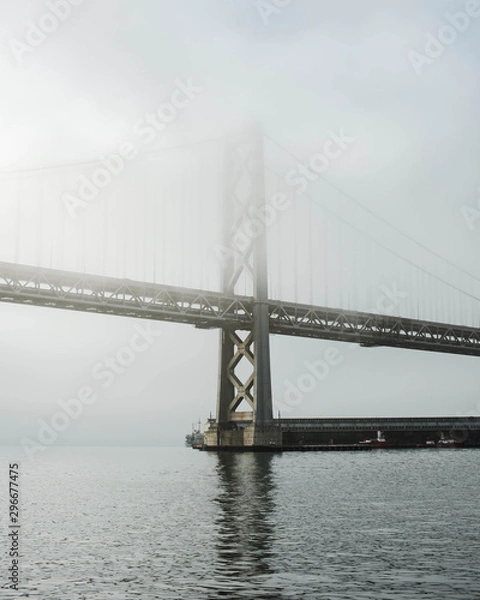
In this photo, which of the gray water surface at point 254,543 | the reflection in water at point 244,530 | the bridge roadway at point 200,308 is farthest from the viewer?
the bridge roadway at point 200,308

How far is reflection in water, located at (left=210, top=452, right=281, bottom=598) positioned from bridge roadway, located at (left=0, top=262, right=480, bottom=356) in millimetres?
31461

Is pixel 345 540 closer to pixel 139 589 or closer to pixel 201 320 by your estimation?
pixel 139 589

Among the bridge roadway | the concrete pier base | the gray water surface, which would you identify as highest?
the bridge roadway

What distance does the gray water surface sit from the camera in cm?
1733

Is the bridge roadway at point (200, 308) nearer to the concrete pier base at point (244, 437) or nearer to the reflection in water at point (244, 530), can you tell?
the concrete pier base at point (244, 437)

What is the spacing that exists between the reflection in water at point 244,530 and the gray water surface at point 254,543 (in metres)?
0.04

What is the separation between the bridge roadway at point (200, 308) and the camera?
7306cm

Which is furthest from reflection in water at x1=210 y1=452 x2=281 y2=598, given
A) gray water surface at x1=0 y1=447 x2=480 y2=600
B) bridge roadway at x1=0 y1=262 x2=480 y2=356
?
bridge roadway at x1=0 y1=262 x2=480 y2=356

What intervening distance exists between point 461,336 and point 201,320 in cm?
3769

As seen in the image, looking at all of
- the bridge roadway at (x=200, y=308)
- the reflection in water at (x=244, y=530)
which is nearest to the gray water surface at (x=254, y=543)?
the reflection in water at (x=244, y=530)

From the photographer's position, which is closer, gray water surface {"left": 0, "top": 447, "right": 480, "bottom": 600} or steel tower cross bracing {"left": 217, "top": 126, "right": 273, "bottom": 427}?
gray water surface {"left": 0, "top": 447, "right": 480, "bottom": 600}

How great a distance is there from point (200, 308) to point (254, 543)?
194 ft

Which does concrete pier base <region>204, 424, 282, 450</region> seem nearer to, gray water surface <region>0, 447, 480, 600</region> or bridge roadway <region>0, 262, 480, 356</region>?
bridge roadway <region>0, 262, 480, 356</region>

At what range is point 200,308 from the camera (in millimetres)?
81312
